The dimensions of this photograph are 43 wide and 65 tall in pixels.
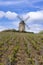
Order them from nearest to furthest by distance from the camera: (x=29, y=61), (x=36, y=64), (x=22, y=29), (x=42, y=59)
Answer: (x=36, y=64) < (x=29, y=61) < (x=42, y=59) < (x=22, y=29)

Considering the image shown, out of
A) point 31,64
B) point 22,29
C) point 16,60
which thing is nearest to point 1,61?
point 16,60

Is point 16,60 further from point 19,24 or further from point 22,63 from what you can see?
point 19,24

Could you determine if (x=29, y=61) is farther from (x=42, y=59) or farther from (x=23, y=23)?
(x=23, y=23)

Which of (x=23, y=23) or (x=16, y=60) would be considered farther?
(x=23, y=23)

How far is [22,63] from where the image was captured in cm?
2105

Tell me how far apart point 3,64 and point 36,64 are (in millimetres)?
2380

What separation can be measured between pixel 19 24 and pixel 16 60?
9239cm

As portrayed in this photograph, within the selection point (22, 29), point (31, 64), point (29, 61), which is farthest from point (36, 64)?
point (22, 29)

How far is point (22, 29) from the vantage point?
370 ft

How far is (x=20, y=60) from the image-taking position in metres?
22.5

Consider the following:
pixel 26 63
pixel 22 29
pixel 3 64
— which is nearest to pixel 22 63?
pixel 26 63

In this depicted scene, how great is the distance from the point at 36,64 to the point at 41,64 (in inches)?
43.1

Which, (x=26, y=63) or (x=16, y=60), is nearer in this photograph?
(x=26, y=63)

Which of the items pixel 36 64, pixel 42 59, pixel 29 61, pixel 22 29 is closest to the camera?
pixel 36 64
